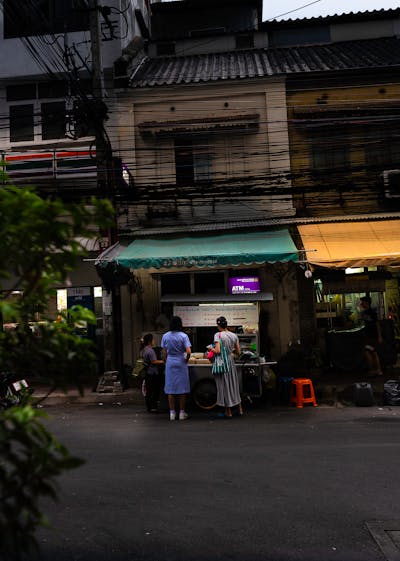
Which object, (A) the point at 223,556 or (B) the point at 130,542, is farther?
(B) the point at 130,542

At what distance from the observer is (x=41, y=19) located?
14461 mm

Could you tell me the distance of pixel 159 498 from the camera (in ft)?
15.9

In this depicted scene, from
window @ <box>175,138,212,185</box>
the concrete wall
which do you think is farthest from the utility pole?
window @ <box>175,138,212,185</box>

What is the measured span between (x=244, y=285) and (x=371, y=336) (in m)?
3.50

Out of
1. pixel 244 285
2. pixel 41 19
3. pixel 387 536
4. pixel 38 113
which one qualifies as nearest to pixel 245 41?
pixel 41 19

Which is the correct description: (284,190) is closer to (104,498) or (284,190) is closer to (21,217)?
(104,498)

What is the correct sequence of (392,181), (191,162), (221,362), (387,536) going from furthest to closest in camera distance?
(191,162)
(392,181)
(221,362)
(387,536)

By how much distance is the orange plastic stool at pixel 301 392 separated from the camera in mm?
9695

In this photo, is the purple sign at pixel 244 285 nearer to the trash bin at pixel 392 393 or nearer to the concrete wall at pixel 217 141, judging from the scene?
the concrete wall at pixel 217 141

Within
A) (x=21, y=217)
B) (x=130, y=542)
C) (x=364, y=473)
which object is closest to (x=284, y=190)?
(x=364, y=473)

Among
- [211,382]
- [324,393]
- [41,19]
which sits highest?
[41,19]

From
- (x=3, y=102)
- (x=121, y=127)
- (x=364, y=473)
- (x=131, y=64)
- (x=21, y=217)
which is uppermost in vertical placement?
(x=131, y=64)

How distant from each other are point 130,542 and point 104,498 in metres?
1.03

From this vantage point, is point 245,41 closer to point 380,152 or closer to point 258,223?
point 380,152
